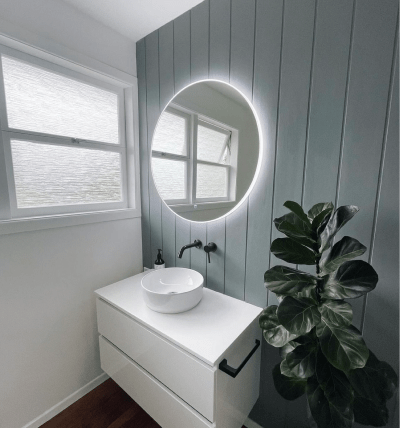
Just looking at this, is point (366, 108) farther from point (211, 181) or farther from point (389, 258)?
point (211, 181)

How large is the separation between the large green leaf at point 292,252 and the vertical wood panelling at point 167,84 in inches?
34.3

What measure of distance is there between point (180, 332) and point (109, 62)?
1652 millimetres

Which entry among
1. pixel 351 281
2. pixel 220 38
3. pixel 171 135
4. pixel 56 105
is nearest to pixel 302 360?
pixel 351 281

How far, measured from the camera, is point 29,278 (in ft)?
4.18

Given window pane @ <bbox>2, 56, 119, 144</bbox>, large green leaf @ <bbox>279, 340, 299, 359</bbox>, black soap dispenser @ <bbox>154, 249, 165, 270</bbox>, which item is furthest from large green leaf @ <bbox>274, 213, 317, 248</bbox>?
window pane @ <bbox>2, 56, 119, 144</bbox>

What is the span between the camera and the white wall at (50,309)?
1.23 meters

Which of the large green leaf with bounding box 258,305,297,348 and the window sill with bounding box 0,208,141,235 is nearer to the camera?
the large green leaf with bounding box 258,305,297,348

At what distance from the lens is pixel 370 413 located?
30.9 inches

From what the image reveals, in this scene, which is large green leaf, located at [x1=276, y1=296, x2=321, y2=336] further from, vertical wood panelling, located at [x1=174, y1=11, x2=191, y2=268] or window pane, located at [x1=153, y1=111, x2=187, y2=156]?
window pane, located at [x1=153, y1=111, x2=187, y2=156]

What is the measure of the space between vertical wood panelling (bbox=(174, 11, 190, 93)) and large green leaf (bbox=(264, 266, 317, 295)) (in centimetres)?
120

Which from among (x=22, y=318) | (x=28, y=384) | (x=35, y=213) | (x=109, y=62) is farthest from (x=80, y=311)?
(x=109, y=62)

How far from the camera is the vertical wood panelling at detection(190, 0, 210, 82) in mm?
1271

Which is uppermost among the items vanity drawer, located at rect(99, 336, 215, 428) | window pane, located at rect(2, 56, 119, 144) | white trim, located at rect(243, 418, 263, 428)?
A: window pane, located at rect(2, 56, 119, 144)

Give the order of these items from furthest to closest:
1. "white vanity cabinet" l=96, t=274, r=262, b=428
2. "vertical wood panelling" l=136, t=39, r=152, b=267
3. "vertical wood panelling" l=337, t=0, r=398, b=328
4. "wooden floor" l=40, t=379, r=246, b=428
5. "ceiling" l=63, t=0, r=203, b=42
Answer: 1. "vertical wood panelling" l=136, t=39, r=152, b=267
2. "wooden floor" l=40, t=379, r=246, b=428
3. "ceiling" l=63, t=0, r=203, b=42
4. "white vanity cabinet" l=96, t=274, r=262, b=428
5. "vertical wood panelling" l=337, t=0, r=398, b=328
